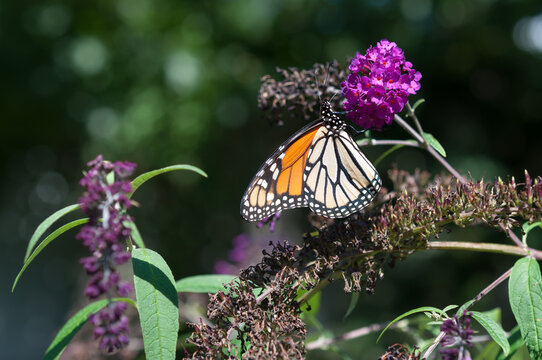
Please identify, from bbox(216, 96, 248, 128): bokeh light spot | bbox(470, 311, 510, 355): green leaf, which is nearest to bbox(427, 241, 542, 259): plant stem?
bbox(470, 311, 510, 355): green leaf

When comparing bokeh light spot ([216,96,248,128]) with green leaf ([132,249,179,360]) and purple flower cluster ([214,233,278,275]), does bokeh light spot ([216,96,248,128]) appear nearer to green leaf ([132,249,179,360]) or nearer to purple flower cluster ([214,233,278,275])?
purple flower cluster ([214,233,278,275])

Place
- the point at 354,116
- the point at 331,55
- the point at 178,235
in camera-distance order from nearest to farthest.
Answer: the point at 354,116 < the point at 331,55 < the point at 178,235

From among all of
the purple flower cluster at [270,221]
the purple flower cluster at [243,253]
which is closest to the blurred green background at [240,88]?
the purple flower cluster at [243,253]

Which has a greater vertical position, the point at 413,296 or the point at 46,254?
the point at 46,254

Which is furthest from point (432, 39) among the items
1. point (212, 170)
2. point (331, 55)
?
point (212, 170)

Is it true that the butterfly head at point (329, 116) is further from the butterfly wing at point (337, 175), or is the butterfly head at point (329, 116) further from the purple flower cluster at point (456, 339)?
the purple flower cluster at point (456, 339)

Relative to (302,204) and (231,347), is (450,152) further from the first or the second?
(231,347)

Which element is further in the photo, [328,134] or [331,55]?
[331,55]
